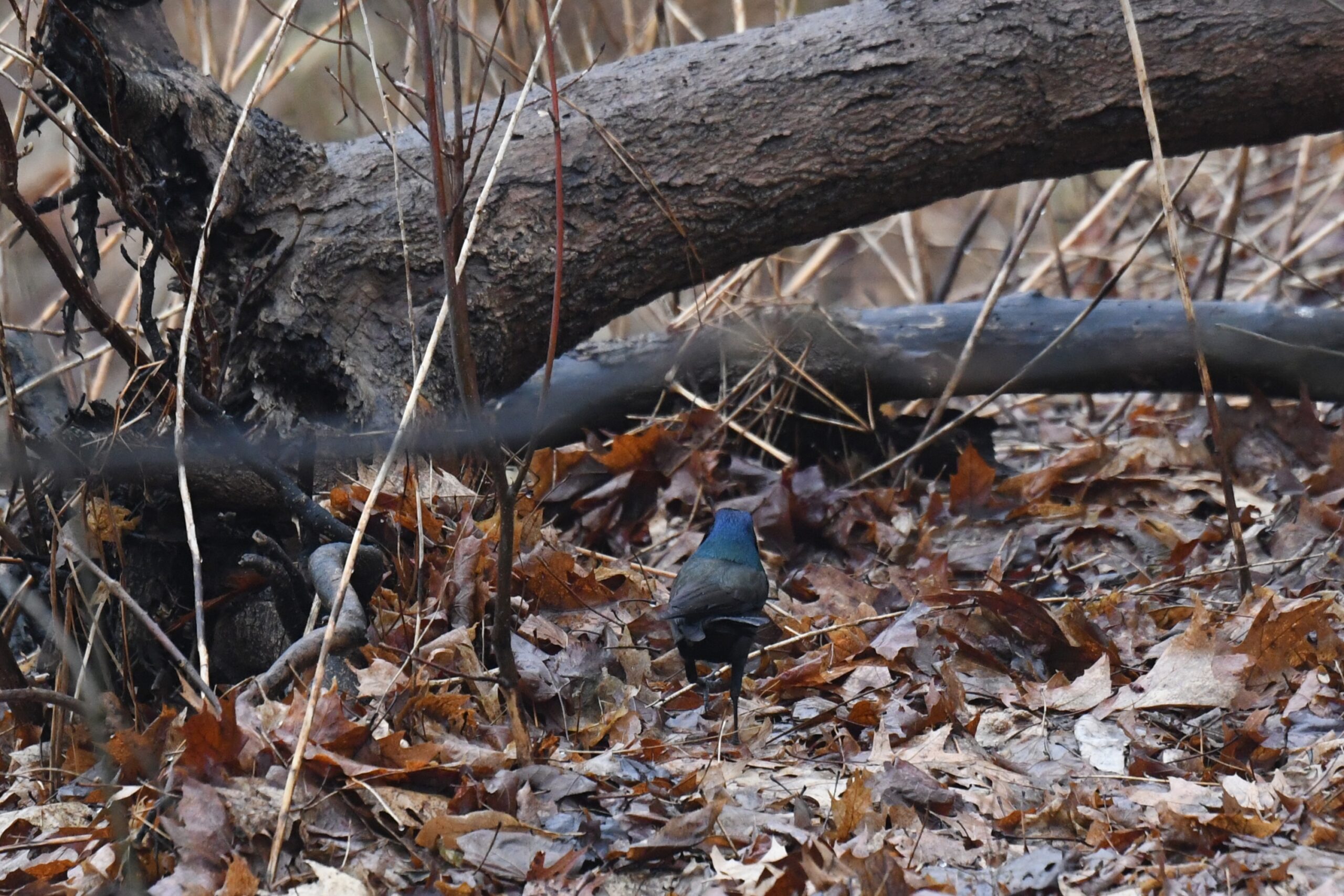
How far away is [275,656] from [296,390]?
671 millimetres

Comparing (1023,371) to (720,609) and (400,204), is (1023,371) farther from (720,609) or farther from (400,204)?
(400,204)

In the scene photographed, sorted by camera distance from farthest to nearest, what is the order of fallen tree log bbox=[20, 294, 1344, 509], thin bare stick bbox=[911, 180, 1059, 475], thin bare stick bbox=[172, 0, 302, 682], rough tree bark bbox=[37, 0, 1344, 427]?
fallen tree log bbox=[20, 294, 1344, 509], thin bare stick bbox=[911, 180, 1059, 475], rough tree bark bbox=[37, 0, 1344, 427], thin bare stick bbox=[172, 0, 302, 682]

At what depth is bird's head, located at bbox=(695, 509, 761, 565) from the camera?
2.40 m

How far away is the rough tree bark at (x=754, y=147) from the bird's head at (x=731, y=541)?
0.80 metres

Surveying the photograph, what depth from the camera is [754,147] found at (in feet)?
10.00

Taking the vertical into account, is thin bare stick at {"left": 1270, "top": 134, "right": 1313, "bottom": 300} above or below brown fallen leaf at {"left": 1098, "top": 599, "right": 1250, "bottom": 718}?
above

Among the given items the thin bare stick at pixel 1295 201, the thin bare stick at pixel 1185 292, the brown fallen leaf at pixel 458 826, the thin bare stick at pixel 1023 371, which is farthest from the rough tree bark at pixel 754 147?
the thin bare stick at pixel 1295 201

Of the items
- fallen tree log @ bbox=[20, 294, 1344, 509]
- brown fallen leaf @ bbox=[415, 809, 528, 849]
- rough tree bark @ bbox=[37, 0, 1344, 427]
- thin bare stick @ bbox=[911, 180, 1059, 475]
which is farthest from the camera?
fallen tree log @ bbox=[20, 294, 1344, 509]

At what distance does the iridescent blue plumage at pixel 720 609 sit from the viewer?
2.21 metres

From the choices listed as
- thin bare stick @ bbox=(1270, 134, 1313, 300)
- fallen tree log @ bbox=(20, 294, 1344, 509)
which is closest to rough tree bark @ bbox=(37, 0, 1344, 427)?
fallen tree log @ bbox=(20, 294, 1344, 509)

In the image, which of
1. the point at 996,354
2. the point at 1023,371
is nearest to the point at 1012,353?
the point at 996,354

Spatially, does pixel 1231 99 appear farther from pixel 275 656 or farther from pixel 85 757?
pixel 85 757

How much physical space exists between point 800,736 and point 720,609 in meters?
0.30

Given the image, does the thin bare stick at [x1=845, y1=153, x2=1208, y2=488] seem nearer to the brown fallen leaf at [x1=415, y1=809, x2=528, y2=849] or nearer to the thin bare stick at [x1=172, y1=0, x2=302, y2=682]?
the brown fallen leaf at [x1=415, y1=809, x2=528, y2=849]
